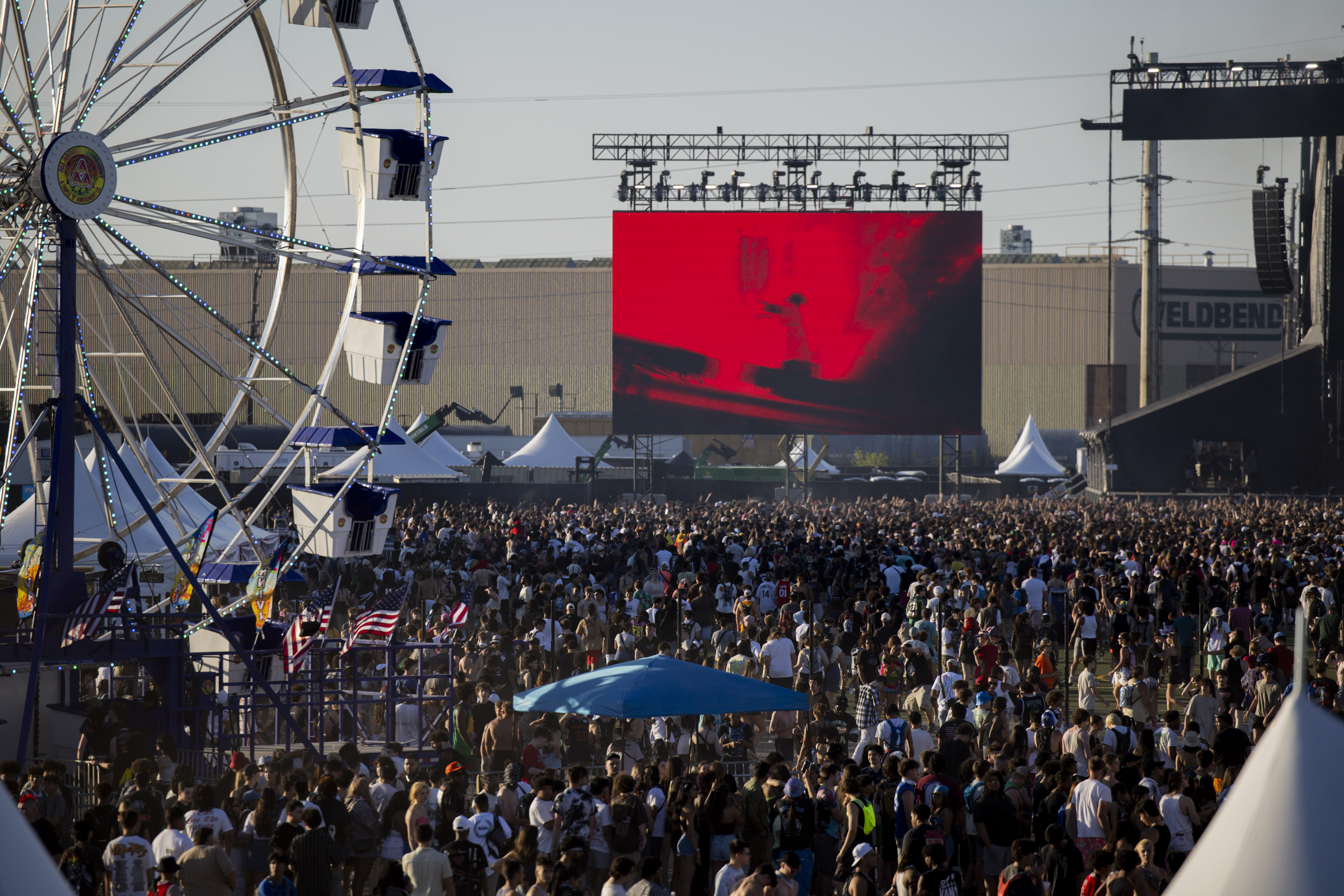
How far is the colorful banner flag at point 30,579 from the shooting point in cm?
1284

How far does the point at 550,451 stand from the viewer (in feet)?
148

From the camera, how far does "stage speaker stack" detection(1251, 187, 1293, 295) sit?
143 ft

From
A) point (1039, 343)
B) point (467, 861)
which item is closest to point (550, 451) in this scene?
point (1039, 343)

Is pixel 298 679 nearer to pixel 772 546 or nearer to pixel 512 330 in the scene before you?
pixel 772 546

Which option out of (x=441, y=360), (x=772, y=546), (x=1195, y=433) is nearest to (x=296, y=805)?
(x=772, y=546)

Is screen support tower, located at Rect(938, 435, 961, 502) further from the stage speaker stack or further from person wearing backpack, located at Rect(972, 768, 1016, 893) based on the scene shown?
person wearing backpack, located at Rect(972, 768, 1016, 893)

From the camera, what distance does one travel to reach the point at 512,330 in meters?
70.8

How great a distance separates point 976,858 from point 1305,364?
39184 mm

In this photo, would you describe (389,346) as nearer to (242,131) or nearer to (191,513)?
(242,131)

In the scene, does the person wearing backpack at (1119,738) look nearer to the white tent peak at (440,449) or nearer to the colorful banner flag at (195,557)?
the colorful banner flag at (195,557)

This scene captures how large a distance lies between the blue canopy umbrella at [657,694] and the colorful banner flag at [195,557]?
462 centimetres

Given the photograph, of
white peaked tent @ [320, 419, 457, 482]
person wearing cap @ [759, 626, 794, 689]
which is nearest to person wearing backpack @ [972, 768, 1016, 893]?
person wearing cap @ [759, 626, 794, 689]

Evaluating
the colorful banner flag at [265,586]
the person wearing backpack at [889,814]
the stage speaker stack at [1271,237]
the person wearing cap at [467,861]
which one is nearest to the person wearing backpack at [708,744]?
the person wearing backpack at [889,814]

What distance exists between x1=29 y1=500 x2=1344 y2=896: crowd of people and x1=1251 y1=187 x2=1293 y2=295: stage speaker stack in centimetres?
2320
